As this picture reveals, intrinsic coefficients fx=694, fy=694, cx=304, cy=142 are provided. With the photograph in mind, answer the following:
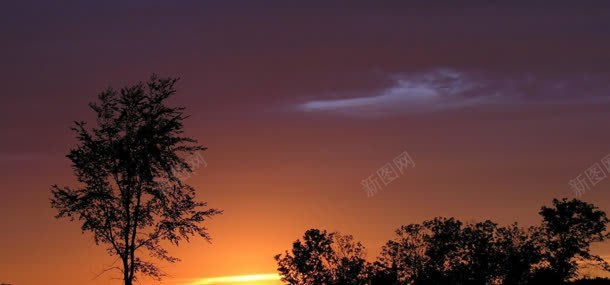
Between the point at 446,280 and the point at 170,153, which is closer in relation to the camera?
the point at 170,153

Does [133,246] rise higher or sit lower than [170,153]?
lower

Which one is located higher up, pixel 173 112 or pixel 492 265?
pixel 173 112

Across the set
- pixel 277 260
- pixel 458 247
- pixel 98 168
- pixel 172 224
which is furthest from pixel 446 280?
pixel 98 168

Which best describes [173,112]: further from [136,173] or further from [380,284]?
[380,284]

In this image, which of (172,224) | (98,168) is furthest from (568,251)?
(98,168)

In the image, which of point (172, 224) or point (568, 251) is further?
point (568, 251)

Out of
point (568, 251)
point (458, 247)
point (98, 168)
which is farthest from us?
point (458, 247)

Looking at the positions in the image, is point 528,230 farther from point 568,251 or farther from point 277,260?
point 277,260

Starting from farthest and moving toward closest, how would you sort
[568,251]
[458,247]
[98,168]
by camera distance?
[458,247]
[568,251]
[98,168]

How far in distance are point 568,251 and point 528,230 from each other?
7057 mm

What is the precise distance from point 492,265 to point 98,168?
67034mm

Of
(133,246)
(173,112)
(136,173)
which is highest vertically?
(173,112)

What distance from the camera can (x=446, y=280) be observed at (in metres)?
99.9

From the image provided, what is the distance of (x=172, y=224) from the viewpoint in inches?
2304
